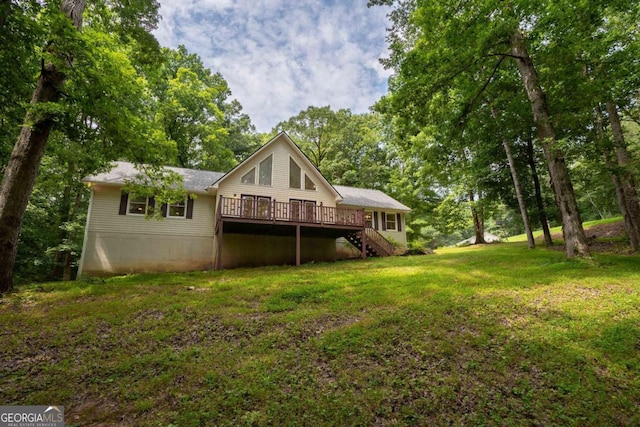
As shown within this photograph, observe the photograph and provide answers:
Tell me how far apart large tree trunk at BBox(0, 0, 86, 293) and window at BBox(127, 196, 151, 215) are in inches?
247

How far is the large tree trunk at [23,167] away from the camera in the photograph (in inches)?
287

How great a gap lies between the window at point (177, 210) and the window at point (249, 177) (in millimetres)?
3155

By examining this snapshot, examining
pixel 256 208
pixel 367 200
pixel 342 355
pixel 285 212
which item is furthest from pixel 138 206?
pixel 342 355

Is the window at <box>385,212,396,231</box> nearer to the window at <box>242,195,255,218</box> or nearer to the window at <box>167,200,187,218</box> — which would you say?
the window at <box>242,195,255,218</box>

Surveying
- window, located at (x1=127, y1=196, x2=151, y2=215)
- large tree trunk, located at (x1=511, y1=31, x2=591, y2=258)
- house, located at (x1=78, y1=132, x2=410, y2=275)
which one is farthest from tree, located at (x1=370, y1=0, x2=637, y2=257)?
window, located at (x1=127, y1=196, x2=151, y2=215)

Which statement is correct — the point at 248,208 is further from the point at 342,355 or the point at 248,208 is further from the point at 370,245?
the point at 342,355

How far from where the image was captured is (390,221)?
20.0 meters

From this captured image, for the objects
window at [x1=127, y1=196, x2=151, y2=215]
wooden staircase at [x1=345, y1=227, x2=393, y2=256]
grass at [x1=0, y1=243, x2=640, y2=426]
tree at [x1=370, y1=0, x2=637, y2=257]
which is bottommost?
grass at [x1=0, y1=243, x2=640, y2=426]

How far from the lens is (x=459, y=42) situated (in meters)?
8.90

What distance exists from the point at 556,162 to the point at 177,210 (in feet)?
51.6

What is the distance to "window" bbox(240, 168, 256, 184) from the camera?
15441 millimetres

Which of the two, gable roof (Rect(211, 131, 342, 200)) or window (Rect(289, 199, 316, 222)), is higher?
gable roof (Rect(211, 131, 342, 200))

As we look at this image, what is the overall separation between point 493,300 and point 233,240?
1220 centimetres

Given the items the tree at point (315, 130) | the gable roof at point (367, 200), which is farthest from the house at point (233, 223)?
the tree at point (315, 130)
